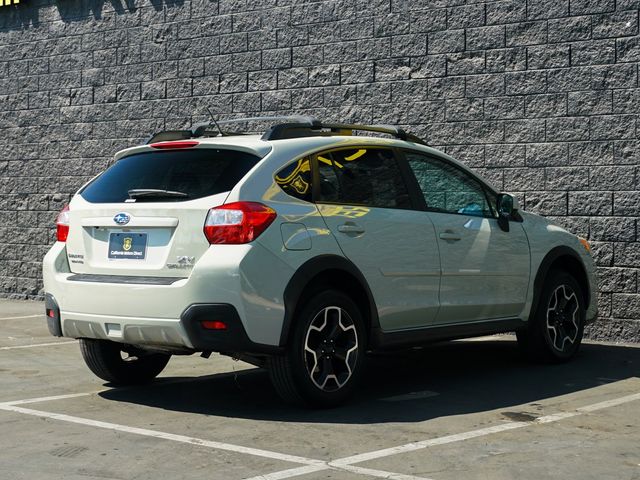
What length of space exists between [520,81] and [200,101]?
4.10 m

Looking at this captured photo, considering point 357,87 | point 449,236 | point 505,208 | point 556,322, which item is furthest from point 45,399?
point 357,87

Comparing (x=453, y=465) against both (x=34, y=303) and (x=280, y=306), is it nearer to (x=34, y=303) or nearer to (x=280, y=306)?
(x=280, y=306)

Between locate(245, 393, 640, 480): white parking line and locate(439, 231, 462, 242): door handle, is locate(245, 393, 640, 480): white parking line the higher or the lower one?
the lower one

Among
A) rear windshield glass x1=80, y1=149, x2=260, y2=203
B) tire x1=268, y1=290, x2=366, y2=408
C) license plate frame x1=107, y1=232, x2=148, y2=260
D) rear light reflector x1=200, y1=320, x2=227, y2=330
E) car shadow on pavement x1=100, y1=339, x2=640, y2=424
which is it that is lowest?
car shadow on pavement x1=100, y1=339, x2=640, y2=424

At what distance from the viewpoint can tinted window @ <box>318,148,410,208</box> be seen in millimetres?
7387

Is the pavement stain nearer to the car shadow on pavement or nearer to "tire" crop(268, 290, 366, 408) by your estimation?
the car shadow on pavement

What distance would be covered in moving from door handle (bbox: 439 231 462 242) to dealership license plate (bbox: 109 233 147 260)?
86.4 inches

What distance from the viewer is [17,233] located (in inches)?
590

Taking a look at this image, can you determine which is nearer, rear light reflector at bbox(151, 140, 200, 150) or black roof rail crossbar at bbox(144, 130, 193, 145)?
rear light reflector at bbox(151, 140, 200, 150)

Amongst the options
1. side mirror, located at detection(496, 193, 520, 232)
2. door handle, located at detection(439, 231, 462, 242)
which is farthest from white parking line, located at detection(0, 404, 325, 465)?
side mirror, located at detection(496, 193, 520, 232)

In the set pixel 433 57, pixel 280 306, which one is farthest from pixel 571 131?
pixel 280 306

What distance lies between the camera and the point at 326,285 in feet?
23.4

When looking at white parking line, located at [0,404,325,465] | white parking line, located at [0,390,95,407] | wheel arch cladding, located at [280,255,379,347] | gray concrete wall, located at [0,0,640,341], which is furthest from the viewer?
gray concrete wall, located at [0,0,640,341]

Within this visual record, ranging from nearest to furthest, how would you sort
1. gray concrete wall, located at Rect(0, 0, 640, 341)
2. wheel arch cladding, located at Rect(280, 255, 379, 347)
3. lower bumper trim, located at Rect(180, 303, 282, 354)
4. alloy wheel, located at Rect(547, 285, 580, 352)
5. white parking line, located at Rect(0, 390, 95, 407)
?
lower bumper trim, located at Rect(180, 303, 282, 354)
wheel arch cladding, located at Rect(280, 255, 379, 347)
white parking line, located at Rect(0, 390, 95, 407)
alloy wheel, located at Rect(547, 285, 580, 352)
gray concrete wall, located at Rect(0, 0, 640, 341)
